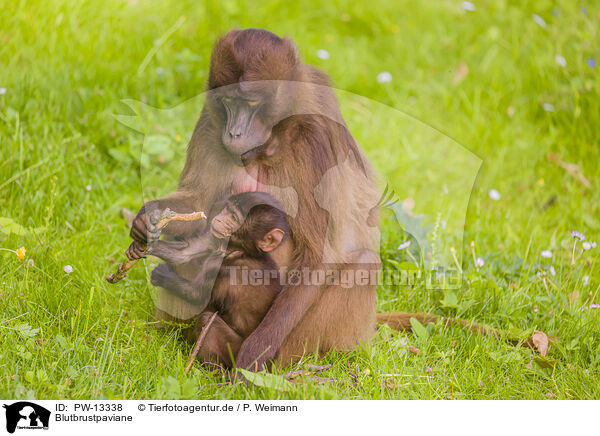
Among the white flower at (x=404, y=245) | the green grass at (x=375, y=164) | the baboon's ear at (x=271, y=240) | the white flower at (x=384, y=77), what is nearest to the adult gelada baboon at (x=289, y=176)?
the baboon's ear at (x=271, y=240)

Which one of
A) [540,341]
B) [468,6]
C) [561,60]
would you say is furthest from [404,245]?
[468,6]

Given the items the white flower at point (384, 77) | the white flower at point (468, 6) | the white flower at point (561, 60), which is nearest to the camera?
the white flower at point (561, 60)

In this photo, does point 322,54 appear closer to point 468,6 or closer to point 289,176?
point 468,6

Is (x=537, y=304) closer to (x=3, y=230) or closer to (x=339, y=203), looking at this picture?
(x=339, y=203)

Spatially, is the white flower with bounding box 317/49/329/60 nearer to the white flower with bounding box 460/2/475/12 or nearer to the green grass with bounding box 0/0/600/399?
the green grass with bounding box 0/0/600/399

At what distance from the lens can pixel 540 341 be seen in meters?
3.92

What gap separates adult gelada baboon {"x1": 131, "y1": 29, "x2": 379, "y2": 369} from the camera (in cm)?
329

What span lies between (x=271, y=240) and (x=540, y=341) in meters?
1.68

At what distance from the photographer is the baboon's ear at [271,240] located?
3432 millimetres

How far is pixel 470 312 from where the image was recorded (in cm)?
424
